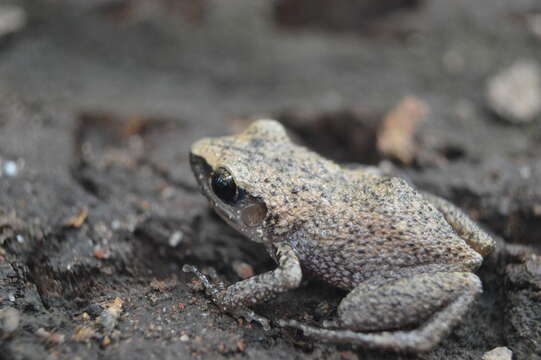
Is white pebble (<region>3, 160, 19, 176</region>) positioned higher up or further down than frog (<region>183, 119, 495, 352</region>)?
further down

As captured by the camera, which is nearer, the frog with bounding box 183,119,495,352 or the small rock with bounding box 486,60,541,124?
the frog with bounding box 183,119,495,352

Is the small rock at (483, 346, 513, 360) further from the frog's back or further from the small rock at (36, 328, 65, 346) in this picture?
the small rock at (36, 328, 65, 346)

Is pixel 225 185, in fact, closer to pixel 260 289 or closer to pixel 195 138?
pixel 260 289

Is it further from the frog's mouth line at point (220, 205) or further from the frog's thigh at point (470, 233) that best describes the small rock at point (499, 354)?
the frog's mouth line at point (220, 205)

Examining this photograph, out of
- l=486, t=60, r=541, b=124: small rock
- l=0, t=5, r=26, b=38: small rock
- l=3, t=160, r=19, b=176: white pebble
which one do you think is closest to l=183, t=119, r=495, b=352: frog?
l=3, t=160, r=19, b=176: white pebble

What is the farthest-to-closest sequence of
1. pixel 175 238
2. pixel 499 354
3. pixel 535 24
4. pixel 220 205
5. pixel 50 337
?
pixel 535 24 → pixel 175 238 → pixel 220 205 → pixel 499 354 → pixel 50 337

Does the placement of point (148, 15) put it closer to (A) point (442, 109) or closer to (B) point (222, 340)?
(A) point (442, 109)

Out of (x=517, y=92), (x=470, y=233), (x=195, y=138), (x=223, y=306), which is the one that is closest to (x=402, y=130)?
(x=517, y=92)

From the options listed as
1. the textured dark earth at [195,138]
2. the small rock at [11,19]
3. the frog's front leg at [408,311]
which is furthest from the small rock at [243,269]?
the small rock at [11,19]
